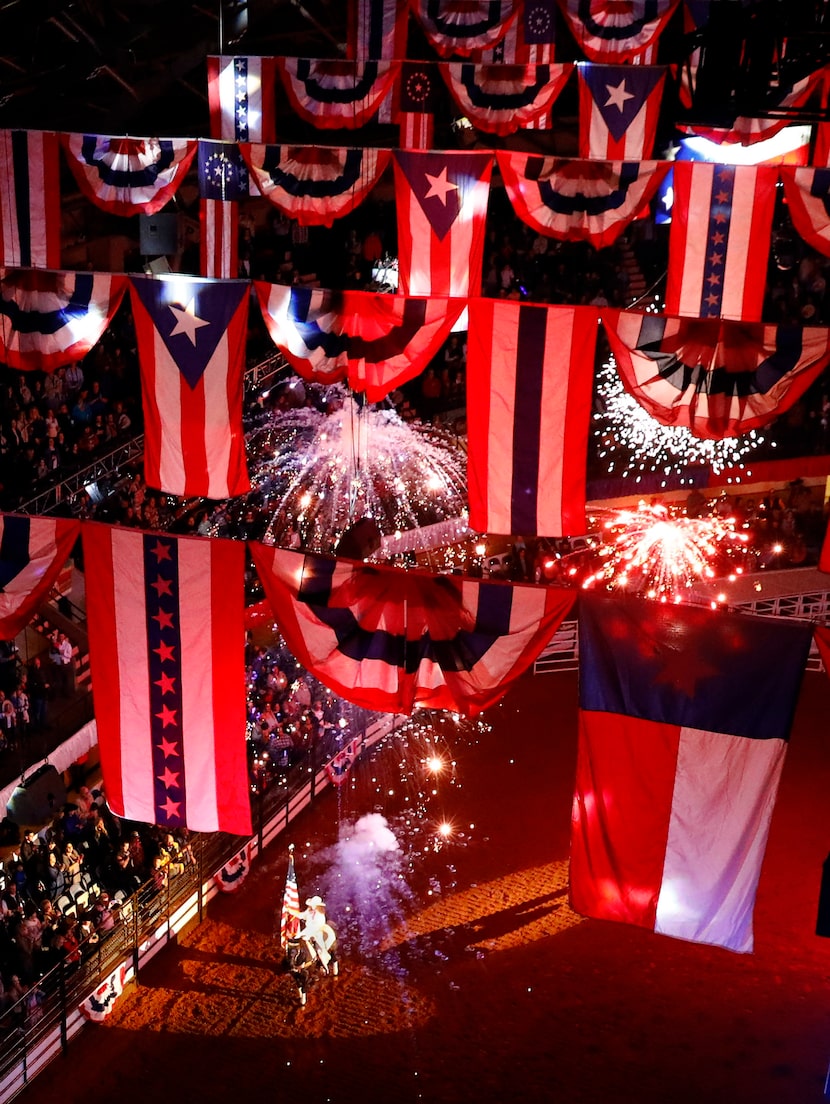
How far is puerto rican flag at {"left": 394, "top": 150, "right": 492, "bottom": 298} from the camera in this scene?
450 inches

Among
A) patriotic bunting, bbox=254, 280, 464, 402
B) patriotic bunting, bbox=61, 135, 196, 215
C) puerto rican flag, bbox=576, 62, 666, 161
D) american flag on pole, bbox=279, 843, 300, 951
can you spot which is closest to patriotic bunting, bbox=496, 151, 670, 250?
puerto rican flag, bbox=576, 62, 666, 161

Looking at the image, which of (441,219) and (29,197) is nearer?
(441,219)

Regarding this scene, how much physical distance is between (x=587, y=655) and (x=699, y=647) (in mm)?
670

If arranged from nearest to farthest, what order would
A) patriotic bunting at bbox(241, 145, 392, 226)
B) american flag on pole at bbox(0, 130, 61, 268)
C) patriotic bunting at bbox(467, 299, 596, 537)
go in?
1. patriotic bunting at bbox(467, 299, 596, 537)
2. american flag on pole at bbox(0, 130, 61, 268)
3. patriotic bunting at bbox(241, 145, 392, 226)

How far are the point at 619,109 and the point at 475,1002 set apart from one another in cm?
976

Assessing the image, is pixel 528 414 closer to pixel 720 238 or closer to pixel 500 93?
pixel 720 238

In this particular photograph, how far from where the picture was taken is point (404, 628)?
7668mm

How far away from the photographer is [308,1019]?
39.4 feet

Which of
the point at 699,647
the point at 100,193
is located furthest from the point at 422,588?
the point at 100,193

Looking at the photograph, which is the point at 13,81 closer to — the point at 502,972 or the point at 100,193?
the point at 100,193

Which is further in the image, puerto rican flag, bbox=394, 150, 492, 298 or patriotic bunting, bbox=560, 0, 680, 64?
patriotic bunting, bbox=560, 0, 680, 64

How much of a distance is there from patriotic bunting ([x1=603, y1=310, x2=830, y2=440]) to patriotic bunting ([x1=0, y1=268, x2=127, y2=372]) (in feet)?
13.9

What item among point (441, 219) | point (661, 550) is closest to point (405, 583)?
point (441, 219)

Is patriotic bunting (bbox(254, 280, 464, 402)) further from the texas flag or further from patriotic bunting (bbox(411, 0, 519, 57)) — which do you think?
patriotic bunting (bbox(411, 0, 519, 57))
